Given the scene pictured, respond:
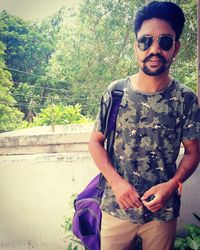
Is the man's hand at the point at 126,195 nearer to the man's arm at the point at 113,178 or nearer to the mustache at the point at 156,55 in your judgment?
the man's arm at the point at 113,178

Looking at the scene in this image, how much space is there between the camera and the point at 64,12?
351 cm

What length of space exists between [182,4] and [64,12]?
1.60 metres

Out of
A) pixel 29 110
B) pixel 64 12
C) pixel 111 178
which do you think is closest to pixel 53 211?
pixel 111 178

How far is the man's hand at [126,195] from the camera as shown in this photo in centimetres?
133

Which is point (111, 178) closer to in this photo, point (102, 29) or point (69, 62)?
point (102, 29)

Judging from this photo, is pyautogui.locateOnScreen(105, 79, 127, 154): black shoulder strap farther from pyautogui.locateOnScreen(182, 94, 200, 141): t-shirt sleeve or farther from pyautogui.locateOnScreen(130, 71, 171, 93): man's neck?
pyautogui.locateOnScreen(182, 94, 200, 141): t-shirt sleeve

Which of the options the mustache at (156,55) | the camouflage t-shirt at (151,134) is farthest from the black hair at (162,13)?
the camouflage t-shirt at (151,134)

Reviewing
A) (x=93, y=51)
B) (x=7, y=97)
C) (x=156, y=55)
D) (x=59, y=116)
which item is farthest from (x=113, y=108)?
(x=59, y=116)

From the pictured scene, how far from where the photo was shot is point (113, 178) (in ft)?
4.46

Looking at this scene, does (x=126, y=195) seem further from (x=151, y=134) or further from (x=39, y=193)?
(x=39, y=193)

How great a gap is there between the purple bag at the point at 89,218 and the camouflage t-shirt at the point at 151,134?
0.24 metres

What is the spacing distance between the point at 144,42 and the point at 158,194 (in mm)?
704

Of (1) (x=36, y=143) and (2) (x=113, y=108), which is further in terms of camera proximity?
(1) (x=36, y=143)

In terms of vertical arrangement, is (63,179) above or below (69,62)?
below
